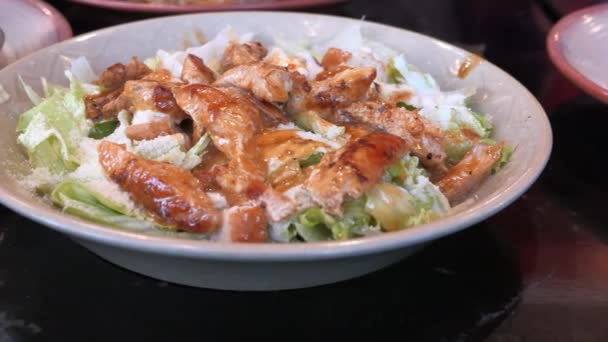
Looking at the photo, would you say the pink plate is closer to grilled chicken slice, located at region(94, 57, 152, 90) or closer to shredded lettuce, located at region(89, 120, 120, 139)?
grilled chicken slice, located at region(94, 57, 152, 90)

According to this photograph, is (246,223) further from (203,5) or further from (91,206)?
(203,5)

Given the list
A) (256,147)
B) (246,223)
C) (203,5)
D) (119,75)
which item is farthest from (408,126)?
(203,5)

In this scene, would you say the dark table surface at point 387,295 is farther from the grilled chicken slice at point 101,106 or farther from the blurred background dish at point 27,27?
the blurred background dish at point 27,27

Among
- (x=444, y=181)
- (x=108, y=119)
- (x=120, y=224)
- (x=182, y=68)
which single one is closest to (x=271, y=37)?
(x=182, y=68)

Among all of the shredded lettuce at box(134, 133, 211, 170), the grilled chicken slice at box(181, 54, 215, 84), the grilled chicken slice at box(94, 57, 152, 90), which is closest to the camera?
the shredded lettuce at box(134, 133, 211, 170)

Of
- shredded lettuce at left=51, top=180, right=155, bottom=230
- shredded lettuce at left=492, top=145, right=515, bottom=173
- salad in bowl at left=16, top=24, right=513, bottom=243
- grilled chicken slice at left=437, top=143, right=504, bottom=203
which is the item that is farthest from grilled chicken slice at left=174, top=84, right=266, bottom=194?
shredded lettuce at left=492, top=145, right=515, bottom=173

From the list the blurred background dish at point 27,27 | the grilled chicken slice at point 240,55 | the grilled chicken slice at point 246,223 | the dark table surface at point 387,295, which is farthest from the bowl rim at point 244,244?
the blurred background dish at point 27,27
